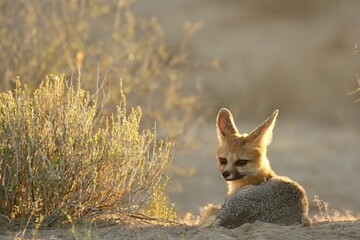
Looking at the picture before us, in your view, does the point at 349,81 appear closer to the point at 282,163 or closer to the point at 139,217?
the point at 282,163

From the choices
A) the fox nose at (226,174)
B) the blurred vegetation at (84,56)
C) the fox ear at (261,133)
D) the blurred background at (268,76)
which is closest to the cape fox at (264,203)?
the fox nose at (226,174)

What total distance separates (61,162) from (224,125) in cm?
171

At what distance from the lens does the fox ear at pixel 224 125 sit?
7655mm

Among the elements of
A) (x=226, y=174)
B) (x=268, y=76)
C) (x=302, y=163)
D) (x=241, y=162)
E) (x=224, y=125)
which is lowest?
(x=226, y=174)

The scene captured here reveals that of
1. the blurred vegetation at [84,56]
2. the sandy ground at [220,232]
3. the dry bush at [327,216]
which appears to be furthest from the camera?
the blurred vegetation at [84,56]

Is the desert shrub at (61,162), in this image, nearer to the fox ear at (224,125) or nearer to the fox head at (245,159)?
the fox head at (245,159)

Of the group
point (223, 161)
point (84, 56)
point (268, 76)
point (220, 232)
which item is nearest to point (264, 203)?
point (220, 232)

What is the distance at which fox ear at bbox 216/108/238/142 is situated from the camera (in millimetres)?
7655

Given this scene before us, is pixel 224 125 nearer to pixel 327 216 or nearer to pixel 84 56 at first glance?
pixel 327 216

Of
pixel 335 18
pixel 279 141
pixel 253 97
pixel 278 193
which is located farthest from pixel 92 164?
pixel 335 18

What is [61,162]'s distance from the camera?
6656mm

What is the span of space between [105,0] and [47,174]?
22.0 feet

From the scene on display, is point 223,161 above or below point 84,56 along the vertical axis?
below

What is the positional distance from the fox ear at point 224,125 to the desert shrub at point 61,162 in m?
0.81
